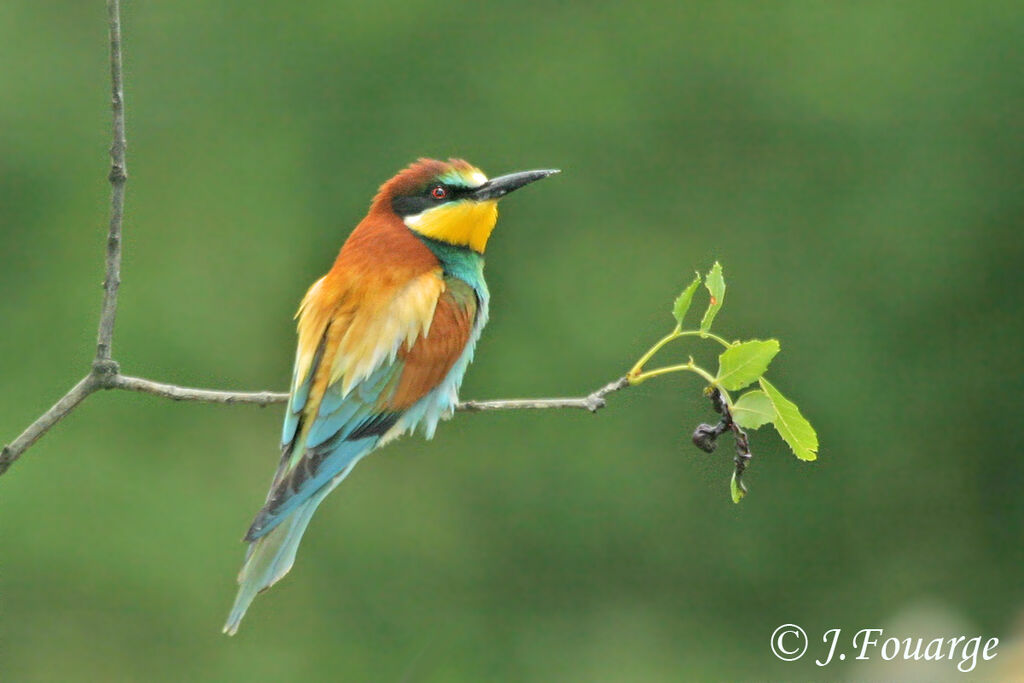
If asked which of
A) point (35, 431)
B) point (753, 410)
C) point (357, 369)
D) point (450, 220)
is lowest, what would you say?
point (357, 369)

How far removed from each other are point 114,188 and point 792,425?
0.88 m

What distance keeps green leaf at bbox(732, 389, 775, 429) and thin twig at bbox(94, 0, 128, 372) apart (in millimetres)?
777

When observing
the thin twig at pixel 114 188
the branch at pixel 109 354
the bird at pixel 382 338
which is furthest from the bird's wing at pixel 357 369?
the thin twig at pixel 114 188

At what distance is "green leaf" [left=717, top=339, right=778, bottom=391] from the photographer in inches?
70.9

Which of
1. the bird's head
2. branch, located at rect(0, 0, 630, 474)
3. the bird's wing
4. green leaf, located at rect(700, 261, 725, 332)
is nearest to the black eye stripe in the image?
the bird's head

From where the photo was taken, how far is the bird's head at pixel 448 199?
9.00 ft

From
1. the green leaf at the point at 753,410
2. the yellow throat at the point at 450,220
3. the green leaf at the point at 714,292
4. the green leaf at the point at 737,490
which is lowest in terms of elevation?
the yellow throat at the point at 450,220

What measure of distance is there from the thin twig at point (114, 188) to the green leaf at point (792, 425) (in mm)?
806

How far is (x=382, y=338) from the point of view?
2488mm


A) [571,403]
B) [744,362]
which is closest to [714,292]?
[744,362]

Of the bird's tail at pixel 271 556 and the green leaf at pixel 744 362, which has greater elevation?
the green leaf at pixel 744 362

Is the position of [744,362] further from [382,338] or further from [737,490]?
[382,338]

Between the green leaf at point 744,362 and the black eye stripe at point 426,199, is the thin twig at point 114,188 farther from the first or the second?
the black eye stripe at point 426,199

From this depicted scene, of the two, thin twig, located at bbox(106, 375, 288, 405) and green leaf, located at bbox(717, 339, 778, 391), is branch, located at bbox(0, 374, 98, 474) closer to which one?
thin twig, located at bbox(106, 375, 288, 405)
